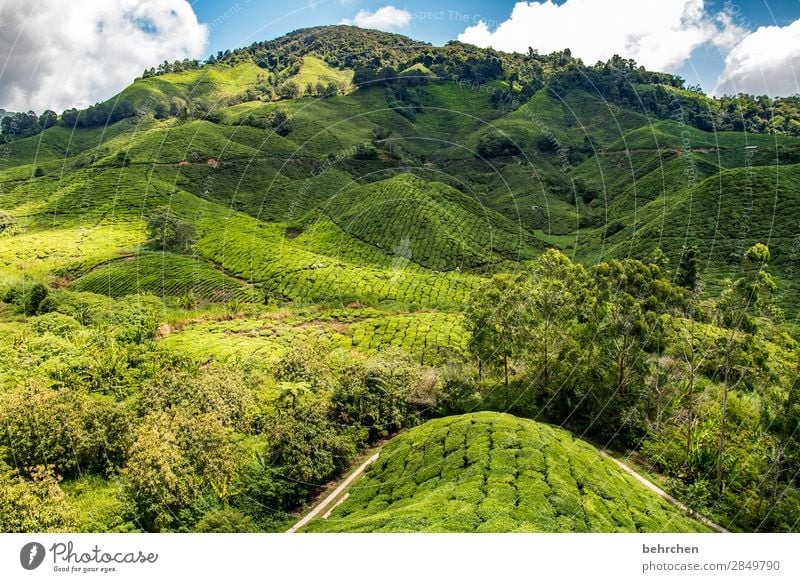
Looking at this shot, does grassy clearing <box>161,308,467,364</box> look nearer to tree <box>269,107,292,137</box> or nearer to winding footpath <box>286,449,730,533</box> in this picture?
winding footpath <box>286,449,730,533</box>

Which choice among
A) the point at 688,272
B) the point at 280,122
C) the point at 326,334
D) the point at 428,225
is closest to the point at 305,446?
the point at 326,334

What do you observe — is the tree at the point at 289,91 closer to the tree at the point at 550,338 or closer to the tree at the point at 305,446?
the tree at the point at 550,338

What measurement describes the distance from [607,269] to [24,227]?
85.7m

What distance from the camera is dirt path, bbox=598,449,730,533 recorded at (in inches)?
798

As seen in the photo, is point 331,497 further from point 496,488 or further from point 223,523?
point 496,488

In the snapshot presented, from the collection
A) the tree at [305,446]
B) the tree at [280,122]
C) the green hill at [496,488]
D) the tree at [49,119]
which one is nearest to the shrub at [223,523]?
the green hill at [496,488]

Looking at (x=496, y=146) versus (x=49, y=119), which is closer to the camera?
(x=496, y=146)

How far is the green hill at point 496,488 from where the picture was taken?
52.1 ft

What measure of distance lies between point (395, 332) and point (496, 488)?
26.2m

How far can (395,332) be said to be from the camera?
43500 millimetres

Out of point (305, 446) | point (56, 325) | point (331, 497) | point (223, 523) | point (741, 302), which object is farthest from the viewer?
point (56, 325)

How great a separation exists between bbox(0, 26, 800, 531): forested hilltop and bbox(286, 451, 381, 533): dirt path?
79cm

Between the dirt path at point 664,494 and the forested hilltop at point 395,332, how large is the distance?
325 mm
